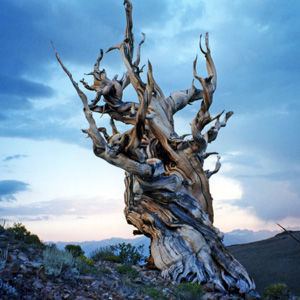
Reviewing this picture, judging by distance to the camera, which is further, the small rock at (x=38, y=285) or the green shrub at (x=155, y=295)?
the green shrub at (x=155, y=295)

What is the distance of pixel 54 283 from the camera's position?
21.1ft

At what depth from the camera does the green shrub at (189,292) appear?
8086 mm

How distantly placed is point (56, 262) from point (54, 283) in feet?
1.71

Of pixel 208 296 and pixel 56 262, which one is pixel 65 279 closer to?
pixel 56 262

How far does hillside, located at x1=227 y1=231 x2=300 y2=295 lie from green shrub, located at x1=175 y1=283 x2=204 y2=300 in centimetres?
386

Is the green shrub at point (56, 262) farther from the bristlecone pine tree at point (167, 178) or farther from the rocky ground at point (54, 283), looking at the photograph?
the bristlecone pine tree at point (167, 178)

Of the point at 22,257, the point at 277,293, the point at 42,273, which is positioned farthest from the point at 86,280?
the point at 277,293

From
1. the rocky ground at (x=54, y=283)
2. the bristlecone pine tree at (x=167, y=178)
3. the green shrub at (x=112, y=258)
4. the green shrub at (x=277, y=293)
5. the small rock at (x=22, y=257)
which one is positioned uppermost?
A: the bristlecone pine tree at (x=167, y=178)

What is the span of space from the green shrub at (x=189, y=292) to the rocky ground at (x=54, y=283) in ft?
0.09

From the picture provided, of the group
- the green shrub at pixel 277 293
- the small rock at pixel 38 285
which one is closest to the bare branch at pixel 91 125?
the small rock at pixel 38 285

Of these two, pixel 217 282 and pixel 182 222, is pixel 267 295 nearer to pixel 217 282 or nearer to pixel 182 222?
pixel 217 282

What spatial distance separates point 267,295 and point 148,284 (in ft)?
11.3

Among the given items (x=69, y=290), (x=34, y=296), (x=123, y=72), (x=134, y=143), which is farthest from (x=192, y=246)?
(x=123, y=72)

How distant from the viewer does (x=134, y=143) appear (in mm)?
10289
